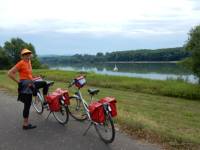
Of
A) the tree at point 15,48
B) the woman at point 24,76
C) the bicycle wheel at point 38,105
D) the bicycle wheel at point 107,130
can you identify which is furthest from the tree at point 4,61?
the bicycle wheel at point 107,130

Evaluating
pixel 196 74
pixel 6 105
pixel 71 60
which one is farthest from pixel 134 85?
pixel 71 60

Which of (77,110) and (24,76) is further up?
(24,76)

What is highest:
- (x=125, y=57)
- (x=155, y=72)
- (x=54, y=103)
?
(x=54, y=103)

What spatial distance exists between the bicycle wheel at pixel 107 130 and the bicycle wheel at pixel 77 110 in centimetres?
140

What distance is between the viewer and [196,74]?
86.2 ft

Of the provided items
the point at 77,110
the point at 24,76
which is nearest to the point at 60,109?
the point at 77,110

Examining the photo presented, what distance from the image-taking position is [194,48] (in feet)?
82.2

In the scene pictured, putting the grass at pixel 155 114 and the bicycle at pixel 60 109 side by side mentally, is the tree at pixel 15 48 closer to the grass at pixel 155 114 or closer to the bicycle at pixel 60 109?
the grass at pixel 155 114

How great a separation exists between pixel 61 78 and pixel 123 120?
2126cm

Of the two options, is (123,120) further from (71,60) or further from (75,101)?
(71,60)

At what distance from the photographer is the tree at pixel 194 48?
24.7m

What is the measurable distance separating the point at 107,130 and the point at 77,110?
2.03 metres

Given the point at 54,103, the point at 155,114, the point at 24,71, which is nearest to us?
the point at 24,71

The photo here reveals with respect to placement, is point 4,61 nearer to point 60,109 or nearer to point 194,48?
point 194,48
